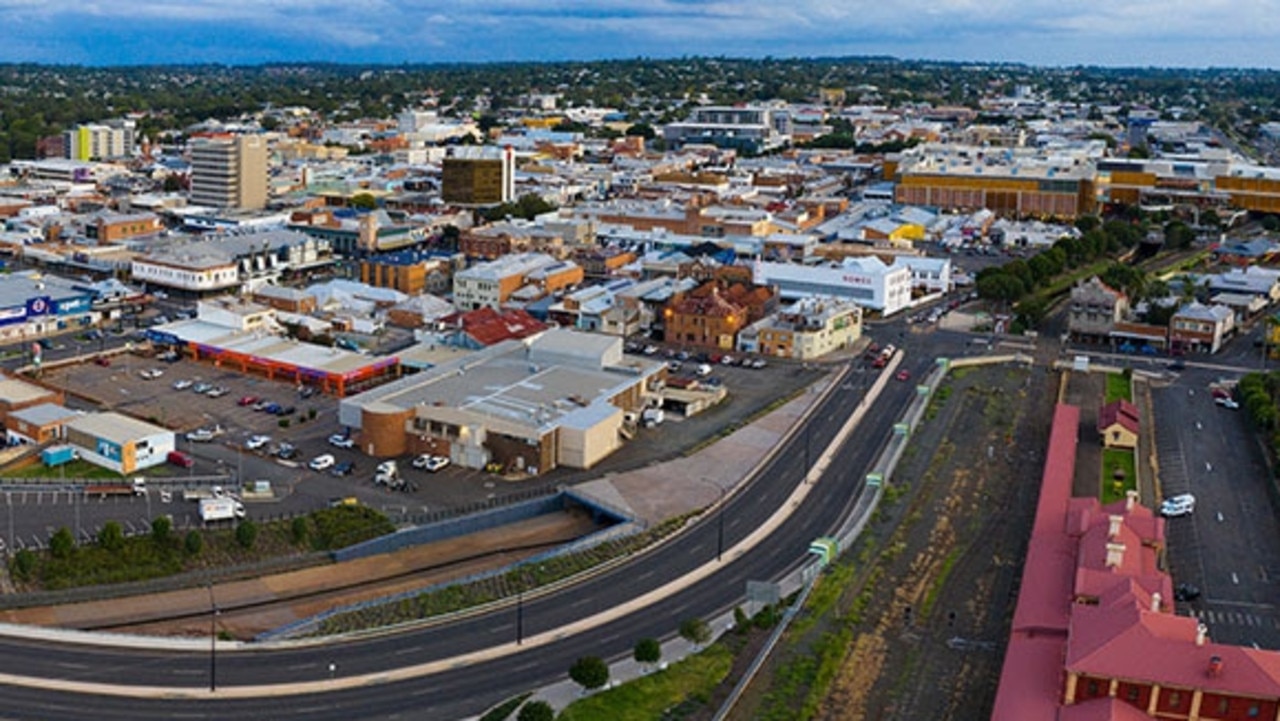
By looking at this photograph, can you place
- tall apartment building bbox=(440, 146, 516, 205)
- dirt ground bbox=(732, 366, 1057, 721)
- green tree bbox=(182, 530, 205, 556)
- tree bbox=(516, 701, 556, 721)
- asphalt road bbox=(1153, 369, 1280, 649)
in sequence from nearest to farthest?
tree bbox=(516, 701, 556, 721)
dirt ground bbox=(732, 366, 1057, 721)
asphalt road bbox=(1153, 369, 1280, 649)
green tree bbox=(182, 530, 205, 556)
tall apartment building bbox=(440, 146, 516, 205)

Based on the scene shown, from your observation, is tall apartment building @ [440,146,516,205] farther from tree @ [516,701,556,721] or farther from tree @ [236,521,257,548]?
tree @ [516,701,556,721]

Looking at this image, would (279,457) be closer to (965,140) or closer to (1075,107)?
(965,140)

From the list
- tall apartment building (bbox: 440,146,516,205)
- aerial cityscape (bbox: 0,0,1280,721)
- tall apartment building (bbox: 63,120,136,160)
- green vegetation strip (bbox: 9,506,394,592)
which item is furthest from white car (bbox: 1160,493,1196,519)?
tall apartment building (bbox: 63,120,136,160)

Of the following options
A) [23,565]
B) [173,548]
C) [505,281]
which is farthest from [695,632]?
[505,281]

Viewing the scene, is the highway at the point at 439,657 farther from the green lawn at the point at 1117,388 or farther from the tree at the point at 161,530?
the green lawn at the point at 1117,388

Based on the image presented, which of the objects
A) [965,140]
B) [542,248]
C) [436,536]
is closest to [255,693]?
[436,536]
